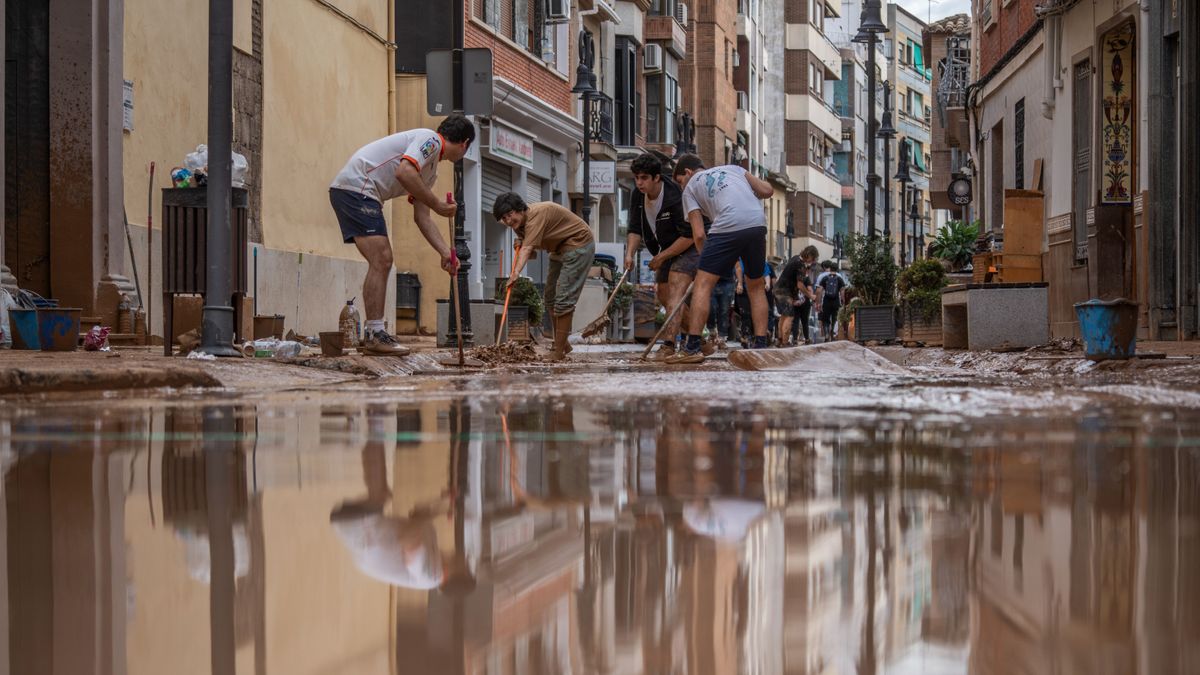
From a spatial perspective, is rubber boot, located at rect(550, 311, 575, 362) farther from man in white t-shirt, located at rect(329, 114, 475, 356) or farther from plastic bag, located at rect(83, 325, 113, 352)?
plastic bag, located at rect(83, 325, 113, 352)

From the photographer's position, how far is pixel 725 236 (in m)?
12.8

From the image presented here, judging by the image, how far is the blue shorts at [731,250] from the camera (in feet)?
41.8

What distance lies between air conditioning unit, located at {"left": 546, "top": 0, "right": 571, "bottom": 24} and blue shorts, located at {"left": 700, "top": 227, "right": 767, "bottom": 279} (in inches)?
894

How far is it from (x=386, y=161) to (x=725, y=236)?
2.80 metres

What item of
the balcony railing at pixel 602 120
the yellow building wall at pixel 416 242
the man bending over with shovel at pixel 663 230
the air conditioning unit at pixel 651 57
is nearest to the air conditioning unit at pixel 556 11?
the balcony railing at pixel 602 120

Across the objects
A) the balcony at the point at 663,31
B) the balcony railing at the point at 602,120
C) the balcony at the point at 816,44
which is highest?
the balcony at the point at 816,44

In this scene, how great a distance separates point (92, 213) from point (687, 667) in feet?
44.9

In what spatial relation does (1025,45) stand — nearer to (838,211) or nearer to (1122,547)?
(1122,547)

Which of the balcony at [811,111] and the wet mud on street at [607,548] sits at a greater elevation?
the balcony at [811,111]

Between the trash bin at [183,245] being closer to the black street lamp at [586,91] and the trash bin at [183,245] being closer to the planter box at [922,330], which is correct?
the planter box at [922,330]

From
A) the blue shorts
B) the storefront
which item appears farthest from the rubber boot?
the storefront

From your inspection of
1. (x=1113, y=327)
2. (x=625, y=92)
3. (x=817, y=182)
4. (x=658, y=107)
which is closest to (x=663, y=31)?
(x=658, y=107)

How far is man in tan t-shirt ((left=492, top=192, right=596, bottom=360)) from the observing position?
13922 millimetres

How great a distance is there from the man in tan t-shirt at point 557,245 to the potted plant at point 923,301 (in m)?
5.58
